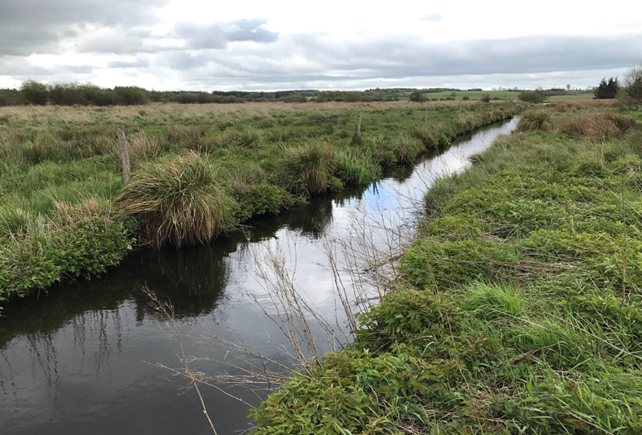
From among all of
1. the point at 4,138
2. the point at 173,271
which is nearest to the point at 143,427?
the point at 173,271

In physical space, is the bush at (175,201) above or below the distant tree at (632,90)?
below

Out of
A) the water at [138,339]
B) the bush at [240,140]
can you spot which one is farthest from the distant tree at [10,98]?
the water at [138,339]

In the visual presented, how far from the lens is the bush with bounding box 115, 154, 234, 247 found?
8.56 metres

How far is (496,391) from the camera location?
9.91 feet

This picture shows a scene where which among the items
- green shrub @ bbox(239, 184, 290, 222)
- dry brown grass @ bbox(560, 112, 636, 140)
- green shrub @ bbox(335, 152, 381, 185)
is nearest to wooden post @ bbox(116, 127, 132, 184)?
green shrub @ bbox(239, 184, 290, 222)

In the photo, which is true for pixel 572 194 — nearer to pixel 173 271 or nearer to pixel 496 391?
pixel 496 391

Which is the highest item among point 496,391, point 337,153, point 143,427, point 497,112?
point 497,112

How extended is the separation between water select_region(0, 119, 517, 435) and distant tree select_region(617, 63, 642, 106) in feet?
112

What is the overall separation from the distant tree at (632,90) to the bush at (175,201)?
119 feet

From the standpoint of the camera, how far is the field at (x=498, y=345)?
271 centimetres

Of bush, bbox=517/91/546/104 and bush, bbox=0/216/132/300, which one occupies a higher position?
bush, bbox=517/91/546/104

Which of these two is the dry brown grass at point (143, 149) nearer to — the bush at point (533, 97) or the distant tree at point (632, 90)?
the distant tree at point (632, 90)

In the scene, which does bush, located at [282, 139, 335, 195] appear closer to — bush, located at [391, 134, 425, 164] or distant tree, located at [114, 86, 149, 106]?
bush, located at [391, 134, 425, 164]

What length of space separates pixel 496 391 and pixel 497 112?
47058mm
